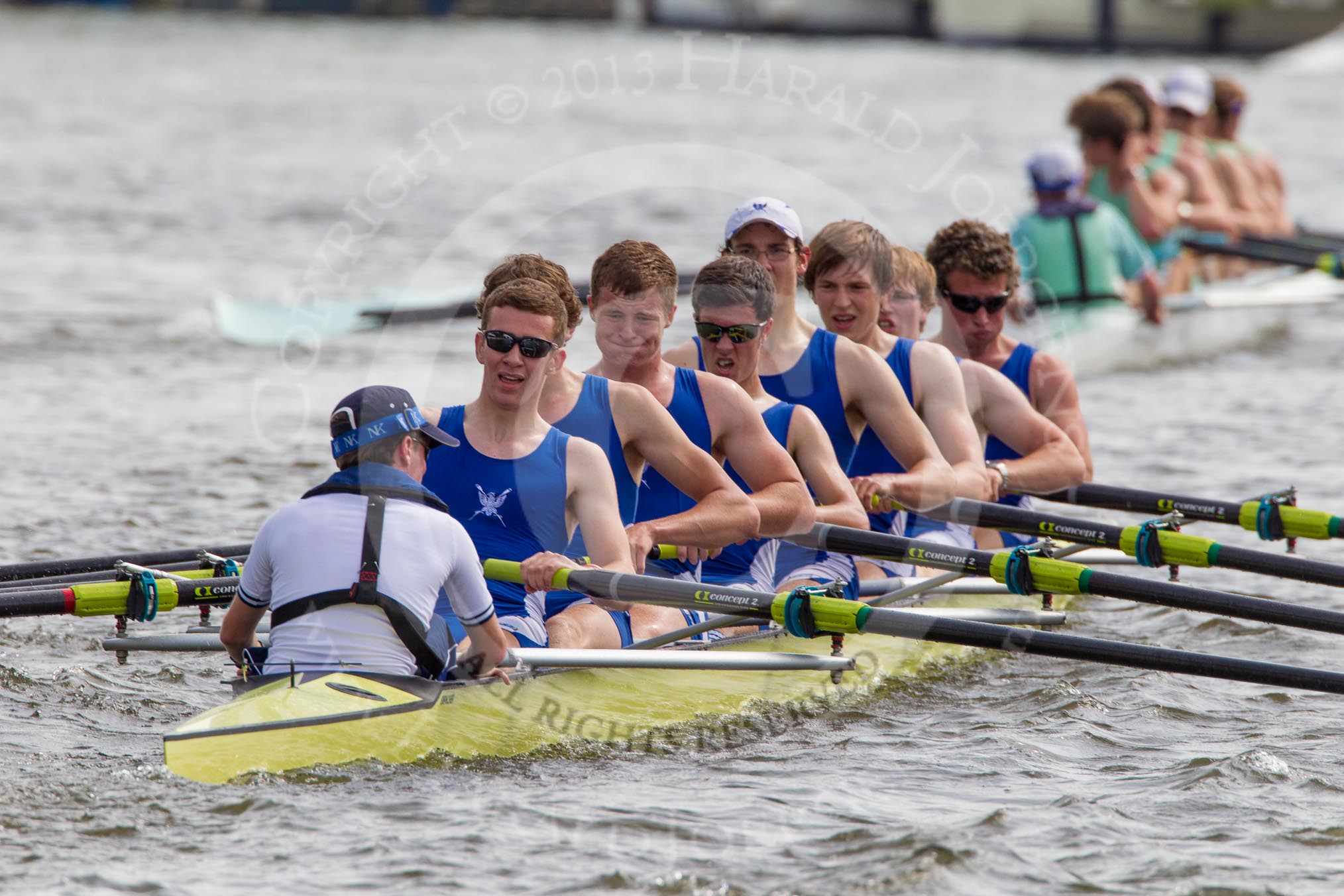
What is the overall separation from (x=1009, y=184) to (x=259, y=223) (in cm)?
1166

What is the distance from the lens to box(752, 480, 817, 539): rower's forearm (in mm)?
6559

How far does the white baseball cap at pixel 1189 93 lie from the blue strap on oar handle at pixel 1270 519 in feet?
31.7

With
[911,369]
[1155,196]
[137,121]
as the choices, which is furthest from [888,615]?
[137,121]

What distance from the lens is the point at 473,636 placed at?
5438 mm

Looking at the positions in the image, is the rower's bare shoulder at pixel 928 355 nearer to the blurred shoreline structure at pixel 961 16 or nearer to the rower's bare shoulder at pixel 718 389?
the rower's bare shoulder at pixel 718 389

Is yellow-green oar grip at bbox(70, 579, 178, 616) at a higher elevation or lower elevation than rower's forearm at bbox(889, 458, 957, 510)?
lower

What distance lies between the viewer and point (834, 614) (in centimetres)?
595

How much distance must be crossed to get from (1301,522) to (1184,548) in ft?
3.35

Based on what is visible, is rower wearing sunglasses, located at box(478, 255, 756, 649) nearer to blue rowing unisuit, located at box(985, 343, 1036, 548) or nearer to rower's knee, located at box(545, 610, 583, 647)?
rower's knee, located at box(545, 610, 583, 647)

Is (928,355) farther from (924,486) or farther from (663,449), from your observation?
(663,449)

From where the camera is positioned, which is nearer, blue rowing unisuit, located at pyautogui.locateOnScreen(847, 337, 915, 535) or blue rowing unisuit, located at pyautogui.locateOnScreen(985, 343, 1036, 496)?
blue rowing unisuit, located at pyautogui.locateOnScreen(847, 337, 915, 535)

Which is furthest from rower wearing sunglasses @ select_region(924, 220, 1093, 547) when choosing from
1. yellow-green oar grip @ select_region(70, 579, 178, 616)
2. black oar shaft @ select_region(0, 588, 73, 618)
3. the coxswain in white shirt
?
black oar shaft @ select_region(0, 588, 73, 618)

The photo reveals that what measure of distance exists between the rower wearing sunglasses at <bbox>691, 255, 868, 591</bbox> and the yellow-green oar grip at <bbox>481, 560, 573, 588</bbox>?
1273 millimetres

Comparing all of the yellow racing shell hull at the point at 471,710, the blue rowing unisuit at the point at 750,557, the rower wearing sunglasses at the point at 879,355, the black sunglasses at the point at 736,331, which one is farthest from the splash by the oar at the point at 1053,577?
the black sunglasses at the point at 736,331
